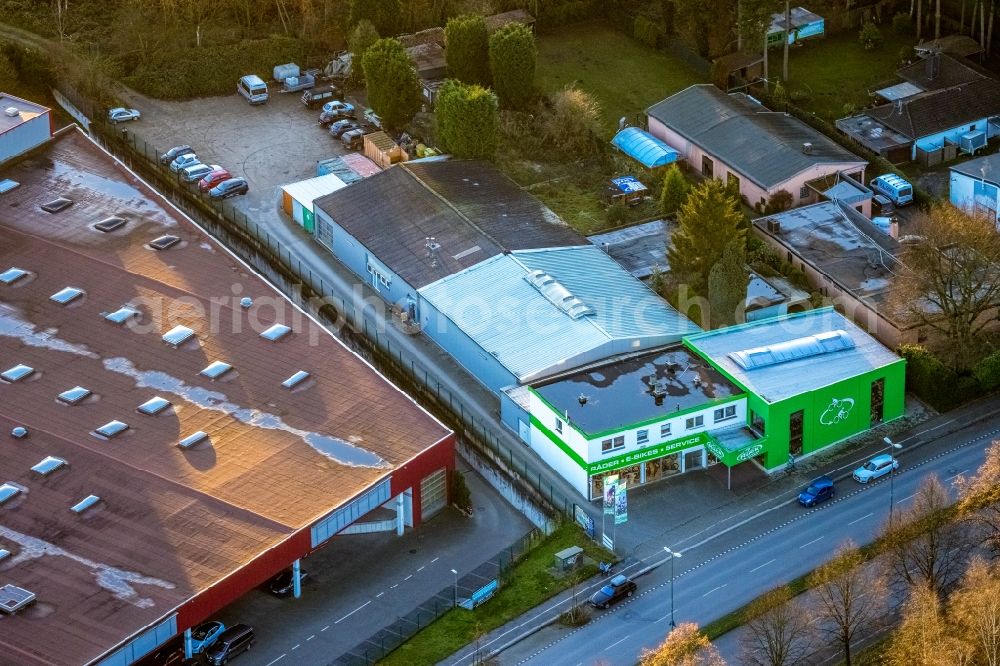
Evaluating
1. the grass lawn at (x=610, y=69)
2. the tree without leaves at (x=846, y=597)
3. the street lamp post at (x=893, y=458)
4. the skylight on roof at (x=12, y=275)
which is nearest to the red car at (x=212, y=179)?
the skylight on roof at (x=12, y=275)

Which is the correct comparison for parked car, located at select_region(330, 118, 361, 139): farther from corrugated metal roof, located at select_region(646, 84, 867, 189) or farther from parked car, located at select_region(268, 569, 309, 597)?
parked car, located at select_region(268, 569, 309, 597)

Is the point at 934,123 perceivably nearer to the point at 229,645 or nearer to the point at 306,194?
the point at 306,194

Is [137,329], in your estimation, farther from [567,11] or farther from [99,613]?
[567,11]

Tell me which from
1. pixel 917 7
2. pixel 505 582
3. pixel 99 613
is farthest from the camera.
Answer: pixel 917 7

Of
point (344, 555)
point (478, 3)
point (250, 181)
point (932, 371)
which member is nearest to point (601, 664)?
point (344, 555)

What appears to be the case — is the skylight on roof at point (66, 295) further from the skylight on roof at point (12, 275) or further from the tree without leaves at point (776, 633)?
the tree without leaves at point (776, 633)

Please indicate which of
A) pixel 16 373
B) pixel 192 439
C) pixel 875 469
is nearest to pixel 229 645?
pixel 192 439
